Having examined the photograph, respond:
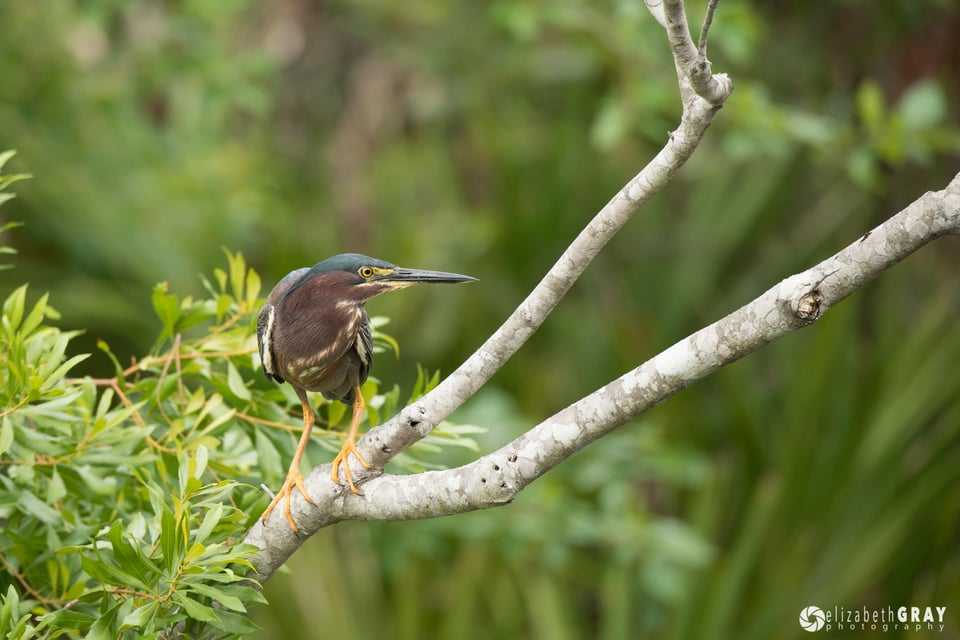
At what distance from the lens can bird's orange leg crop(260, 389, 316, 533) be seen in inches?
80.3

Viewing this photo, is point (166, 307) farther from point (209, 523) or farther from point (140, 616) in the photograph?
point (140, 616)

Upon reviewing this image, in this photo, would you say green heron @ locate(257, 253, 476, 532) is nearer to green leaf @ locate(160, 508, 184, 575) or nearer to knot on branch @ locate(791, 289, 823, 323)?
green leaf @ locate(160, 508, 184, 575)

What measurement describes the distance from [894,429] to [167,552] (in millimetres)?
3671

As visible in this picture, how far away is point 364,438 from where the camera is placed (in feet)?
6.59

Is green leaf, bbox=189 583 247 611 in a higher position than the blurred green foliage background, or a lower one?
lower

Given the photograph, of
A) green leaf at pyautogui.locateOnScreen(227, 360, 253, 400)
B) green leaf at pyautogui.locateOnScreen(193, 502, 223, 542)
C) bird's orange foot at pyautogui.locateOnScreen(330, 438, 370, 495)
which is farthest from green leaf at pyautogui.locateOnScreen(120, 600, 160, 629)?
green leaf at pyautogui.locateOnScreen(227, 360, 253, 400)

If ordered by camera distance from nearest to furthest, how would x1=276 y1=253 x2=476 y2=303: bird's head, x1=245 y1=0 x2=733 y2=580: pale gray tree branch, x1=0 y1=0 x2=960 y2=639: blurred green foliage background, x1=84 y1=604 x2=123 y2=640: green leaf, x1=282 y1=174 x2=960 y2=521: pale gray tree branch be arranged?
x1=282 y1=174 x2=960 y2=521: pale gray tree branch < x1=245 y1=0 x2=733 y2=580: pale gray tree branch < x1=84 y1=604 x2=123 y2=640: green leaf < x1=276 y1=253 x2=476 y2=303: bird's head < x1=0 y1=0 x2=960 y2=639: blurred green foliage background

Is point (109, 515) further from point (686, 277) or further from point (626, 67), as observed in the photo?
point (686, 277)

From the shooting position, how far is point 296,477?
7.14 ft

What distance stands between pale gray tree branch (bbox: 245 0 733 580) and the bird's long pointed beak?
40cm

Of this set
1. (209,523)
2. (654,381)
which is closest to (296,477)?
(209,523)

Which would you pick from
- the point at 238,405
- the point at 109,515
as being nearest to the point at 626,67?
the point at 238,405

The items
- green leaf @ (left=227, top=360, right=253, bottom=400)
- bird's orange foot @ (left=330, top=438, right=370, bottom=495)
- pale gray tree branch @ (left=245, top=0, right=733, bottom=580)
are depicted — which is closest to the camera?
pale gray tree branch @ (left=245, top=0, right=733, bottom=580)

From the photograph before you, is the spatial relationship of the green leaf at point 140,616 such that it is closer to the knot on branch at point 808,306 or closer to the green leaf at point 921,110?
the knot on branch at point 808,306
